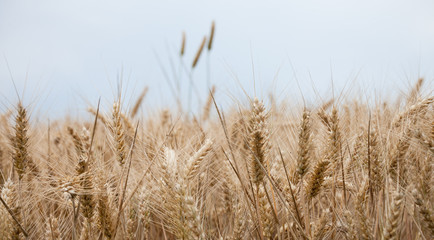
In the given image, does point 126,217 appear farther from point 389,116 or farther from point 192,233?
point 389,116

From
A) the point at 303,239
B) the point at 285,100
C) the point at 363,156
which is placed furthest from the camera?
the point at 285,100

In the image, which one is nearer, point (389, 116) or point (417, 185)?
point (417, 185)

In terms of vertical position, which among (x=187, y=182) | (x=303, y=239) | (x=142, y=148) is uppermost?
(x=142, y=148)

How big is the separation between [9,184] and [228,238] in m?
1.01

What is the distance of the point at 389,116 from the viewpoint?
2.04m

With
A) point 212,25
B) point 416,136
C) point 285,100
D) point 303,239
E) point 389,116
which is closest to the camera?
point 303,239

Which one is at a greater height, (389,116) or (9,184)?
(389,116)

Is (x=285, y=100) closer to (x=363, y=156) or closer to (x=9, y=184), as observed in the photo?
(x=363, y=156)

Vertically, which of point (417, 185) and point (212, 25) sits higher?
point (212, 25)

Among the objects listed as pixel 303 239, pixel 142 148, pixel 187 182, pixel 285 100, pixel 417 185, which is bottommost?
pixel 303 239

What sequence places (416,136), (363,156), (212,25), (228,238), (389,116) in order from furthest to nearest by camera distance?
(212,25) < (389,116) < (363,156) < (228,238) < (416,136)

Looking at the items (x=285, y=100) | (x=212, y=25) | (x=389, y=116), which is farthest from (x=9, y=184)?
(x=212, y=25)

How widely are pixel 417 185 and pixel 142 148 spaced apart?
4.03ft

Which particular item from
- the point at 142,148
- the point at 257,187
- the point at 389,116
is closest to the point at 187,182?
the point at 257,187
